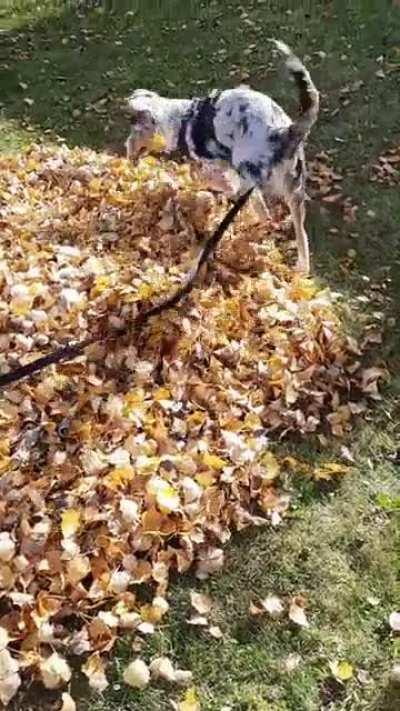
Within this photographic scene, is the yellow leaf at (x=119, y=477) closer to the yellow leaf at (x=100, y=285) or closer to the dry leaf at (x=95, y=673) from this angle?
the dry leaf at (x=95, y=673)

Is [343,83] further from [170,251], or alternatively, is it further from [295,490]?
[295,490]

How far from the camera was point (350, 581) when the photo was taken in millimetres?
3988

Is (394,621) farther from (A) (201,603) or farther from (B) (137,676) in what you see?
(B) (137,676)

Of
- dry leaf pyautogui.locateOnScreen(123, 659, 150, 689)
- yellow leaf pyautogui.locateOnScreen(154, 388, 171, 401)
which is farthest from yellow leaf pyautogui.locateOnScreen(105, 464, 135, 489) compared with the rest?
dry leaf pyautogui.locateOnScreen(123, 659, 150, 689)

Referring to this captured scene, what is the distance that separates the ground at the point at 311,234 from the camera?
3650 mm

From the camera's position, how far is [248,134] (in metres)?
Result: 5.38

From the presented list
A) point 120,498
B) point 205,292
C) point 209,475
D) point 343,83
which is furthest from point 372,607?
point 343,83

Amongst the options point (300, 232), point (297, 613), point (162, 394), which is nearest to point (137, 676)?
point (297, 613)

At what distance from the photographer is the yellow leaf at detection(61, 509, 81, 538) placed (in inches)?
Answer: 150

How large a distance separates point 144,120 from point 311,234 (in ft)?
4.43

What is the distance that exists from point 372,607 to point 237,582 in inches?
23.0

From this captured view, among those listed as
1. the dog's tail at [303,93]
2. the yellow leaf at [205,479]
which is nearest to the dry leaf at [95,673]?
the yellow leaf at [205,479]

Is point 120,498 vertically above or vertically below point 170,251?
below

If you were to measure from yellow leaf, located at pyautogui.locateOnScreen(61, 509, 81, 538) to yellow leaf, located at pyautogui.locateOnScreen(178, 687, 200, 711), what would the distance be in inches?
31.6
